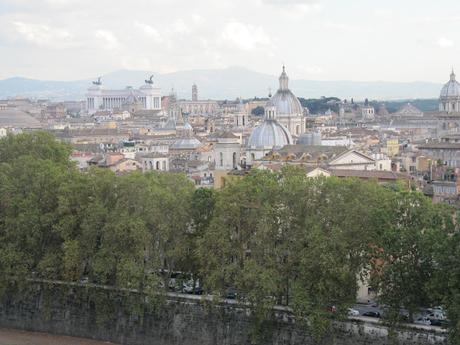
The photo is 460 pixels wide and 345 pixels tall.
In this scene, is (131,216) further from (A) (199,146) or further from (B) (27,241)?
(A) (199,146)

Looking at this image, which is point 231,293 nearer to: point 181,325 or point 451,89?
point 181,325

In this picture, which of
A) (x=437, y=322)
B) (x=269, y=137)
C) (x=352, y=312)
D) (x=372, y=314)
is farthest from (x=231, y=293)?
(x=269, y=137)

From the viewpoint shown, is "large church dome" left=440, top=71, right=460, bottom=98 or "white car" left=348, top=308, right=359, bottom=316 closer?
"white car" left=348, top=308, right=359, bottom=316

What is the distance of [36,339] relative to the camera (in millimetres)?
39188

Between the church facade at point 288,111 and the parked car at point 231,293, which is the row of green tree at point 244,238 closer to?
the parked car at point 231,293

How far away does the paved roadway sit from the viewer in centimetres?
3847

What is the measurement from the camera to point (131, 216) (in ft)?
126

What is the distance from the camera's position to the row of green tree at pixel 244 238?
31938 millimetres

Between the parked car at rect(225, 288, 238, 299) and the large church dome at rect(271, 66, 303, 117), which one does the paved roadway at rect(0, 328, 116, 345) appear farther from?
the large church dome at rect(271, 66, 303, 117)

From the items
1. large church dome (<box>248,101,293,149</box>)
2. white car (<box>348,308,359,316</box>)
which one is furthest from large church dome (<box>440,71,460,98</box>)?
white car (<box>348,308,359,316</box>)

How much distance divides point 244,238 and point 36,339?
973 cm

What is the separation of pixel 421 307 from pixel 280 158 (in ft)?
110

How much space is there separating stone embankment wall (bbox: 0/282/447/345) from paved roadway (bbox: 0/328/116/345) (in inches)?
13.3

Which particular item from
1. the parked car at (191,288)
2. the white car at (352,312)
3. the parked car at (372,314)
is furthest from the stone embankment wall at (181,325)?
the parked car at (372,314)
